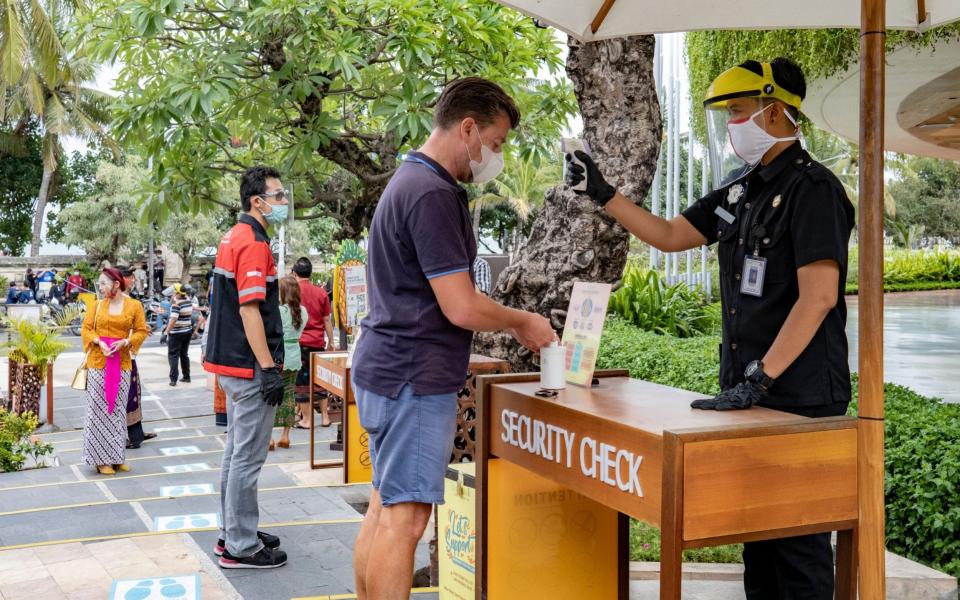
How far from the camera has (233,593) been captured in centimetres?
434

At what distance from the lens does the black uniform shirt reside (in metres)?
2.54

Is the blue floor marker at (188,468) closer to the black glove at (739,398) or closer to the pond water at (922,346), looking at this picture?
the pond water at (922,346)

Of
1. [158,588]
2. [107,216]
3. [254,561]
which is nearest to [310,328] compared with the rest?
[254,561]

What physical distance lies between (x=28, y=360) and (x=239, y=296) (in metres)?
6.19

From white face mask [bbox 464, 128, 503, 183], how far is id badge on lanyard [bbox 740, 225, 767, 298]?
88 centimetres

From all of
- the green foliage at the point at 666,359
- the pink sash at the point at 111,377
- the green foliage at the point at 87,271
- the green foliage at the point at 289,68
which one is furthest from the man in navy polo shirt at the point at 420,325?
the green foliage at the point at 87,271

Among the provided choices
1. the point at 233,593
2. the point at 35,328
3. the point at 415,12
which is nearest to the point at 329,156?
the point at 415,12

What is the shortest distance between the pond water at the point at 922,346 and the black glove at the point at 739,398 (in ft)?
13.3

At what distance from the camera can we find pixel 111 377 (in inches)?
299

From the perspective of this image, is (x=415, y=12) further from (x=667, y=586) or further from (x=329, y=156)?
(x=667, y=586)

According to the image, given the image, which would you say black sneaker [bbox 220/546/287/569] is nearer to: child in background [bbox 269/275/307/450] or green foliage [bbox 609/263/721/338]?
child in background [bbox 269/275/307/450]

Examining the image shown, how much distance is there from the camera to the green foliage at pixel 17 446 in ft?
24.8

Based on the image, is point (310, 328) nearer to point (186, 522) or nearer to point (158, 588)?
point (186, 522)

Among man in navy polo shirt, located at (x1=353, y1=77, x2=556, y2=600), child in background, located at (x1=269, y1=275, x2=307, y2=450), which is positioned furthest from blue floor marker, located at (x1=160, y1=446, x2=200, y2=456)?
man in navy polo shirt, located at (x1=353, y1=77, x2=556, y2=600)
